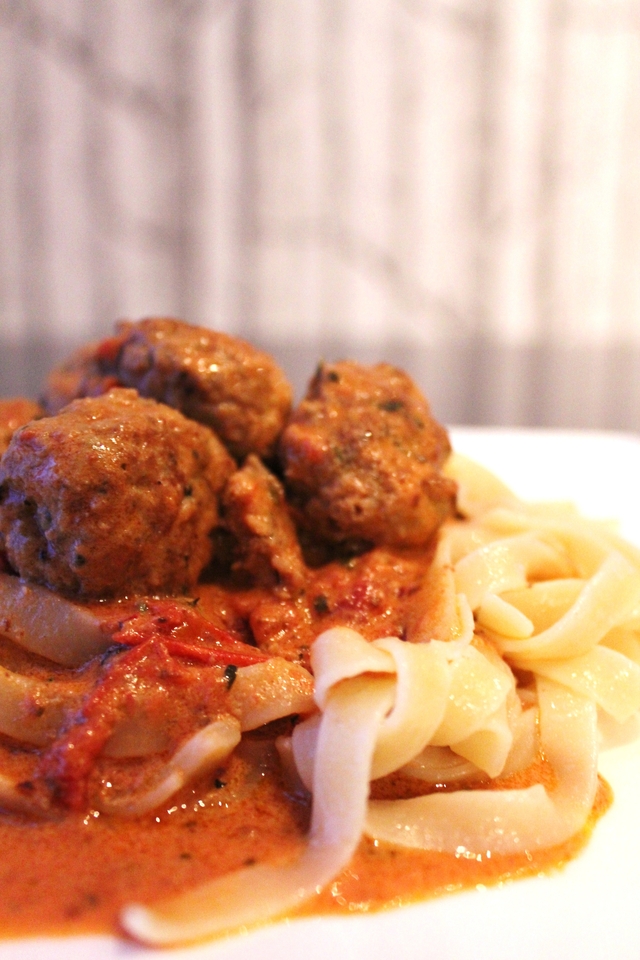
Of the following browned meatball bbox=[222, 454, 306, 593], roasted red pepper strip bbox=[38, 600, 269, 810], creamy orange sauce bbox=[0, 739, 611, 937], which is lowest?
creamy orange sauce bbox=[0, 739, 611, 937]

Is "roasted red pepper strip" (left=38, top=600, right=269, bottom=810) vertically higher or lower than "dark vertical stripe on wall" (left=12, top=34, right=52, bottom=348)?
lower

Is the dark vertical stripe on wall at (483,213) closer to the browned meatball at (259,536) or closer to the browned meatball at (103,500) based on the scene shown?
the browned meatball at (259,536)

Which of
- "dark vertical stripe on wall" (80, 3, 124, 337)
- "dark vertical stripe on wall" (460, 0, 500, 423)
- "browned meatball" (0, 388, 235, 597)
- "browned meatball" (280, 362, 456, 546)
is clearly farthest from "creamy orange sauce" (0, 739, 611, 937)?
"dark vertical stripe on wall" (80, 3, 124, 337)

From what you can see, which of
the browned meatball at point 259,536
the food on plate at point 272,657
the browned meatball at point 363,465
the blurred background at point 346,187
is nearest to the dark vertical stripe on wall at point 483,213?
the blurred background at point 346,187

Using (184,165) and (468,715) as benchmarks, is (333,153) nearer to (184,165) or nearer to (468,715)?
(184,165)

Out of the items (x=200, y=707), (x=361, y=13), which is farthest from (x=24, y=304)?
(x=200, y=707)

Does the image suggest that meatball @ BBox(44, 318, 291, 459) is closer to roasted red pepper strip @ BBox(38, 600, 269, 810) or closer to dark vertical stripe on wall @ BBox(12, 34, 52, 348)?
roasted red pepper strip @ BBox(38, 600, 269, 810)
